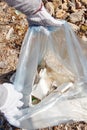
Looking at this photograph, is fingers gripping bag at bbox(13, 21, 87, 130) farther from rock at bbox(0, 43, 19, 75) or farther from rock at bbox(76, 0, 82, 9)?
rock at bbox(76, 0, 82, 9)

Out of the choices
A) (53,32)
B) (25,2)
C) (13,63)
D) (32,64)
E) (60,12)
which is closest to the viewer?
(25,2)

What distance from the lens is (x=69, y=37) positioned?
197cm

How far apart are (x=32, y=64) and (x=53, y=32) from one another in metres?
0.24

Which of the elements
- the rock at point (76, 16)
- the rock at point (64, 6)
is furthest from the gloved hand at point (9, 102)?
the rock at point (64, 6)

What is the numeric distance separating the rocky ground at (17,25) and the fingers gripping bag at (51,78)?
30 centimetres

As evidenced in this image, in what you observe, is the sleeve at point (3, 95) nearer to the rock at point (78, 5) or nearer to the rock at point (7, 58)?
the rock at point (7, 58)

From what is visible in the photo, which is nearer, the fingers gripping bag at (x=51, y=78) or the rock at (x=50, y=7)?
the fingers gripping bag at (x=51, y=78)

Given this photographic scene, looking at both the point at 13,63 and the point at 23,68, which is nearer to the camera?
the point at 23,68

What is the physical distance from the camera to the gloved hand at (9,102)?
1.86 metres

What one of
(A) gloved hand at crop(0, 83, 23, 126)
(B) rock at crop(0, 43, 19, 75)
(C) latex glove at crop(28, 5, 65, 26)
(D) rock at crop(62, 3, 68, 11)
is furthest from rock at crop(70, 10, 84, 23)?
(A) gloved hand at crop(0, 83, 23, 126)

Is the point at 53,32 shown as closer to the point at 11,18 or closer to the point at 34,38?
the point at 34,38

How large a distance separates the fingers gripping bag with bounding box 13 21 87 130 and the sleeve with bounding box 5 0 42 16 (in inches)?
7.1

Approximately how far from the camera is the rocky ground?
2441 millimetres

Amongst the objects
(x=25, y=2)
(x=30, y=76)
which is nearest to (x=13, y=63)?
(x=30, y=76)
